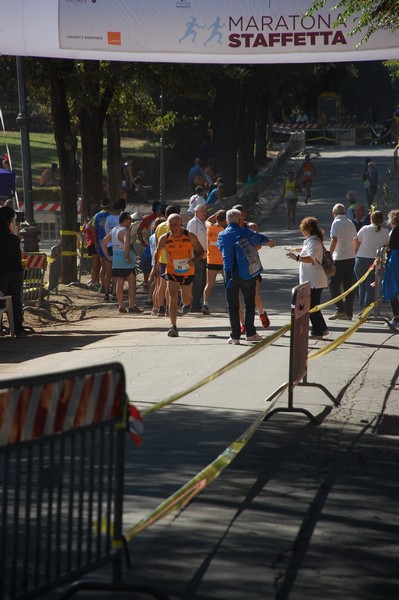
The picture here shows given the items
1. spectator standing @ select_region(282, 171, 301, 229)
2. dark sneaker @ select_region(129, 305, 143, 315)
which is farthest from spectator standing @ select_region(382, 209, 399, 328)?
spectator standing @ select_region(282, 171, 301, 229)

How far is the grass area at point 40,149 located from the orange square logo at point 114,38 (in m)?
34.4

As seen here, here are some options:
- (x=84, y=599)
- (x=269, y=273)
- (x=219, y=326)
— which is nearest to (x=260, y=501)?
(x=84, y=599)

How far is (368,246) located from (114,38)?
558 cm

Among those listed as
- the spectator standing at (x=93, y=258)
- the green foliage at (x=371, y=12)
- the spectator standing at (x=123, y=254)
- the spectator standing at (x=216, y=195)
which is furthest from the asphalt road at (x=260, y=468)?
the spectator standing at (x=216, y=195)

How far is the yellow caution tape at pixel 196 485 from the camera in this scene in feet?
19.4

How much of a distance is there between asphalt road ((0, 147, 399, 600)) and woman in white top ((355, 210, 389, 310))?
2676 millimetres

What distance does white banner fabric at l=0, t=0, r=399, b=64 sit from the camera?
52.7 feet

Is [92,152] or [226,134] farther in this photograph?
[226,134]

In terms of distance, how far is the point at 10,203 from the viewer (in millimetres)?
19031

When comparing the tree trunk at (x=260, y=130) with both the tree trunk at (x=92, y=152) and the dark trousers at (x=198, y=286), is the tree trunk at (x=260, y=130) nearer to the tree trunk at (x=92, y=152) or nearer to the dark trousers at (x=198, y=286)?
the tree trunk at (x=92, y=152)

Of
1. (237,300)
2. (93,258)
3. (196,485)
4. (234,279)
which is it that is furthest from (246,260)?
(93,258)

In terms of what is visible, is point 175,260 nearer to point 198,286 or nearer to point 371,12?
point 198,286

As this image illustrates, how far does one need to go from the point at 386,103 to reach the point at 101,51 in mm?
78532

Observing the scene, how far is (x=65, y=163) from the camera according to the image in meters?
24.5
